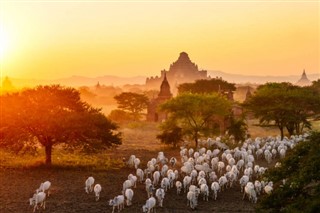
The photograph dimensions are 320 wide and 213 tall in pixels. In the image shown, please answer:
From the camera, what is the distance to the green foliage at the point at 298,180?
12.0m

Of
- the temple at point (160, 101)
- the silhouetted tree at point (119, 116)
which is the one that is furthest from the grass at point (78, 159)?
the silhouetted tree at point (119, 116)

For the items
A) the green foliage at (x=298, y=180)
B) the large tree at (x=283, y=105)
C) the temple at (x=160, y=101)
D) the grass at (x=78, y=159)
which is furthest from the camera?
the temple at (x=160, y=101)

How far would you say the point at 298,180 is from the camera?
12375 mm

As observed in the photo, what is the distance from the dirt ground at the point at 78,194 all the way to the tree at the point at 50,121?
2.30 m

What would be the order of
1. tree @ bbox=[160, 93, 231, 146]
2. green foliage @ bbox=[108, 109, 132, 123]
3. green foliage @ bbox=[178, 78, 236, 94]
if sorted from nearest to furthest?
tree @ bbox=[160, 93, 231, 146] → green foliage @ bbox=[178, 78, 236, 94] → green foliage @ bbox=[108, 109, 132, 123]

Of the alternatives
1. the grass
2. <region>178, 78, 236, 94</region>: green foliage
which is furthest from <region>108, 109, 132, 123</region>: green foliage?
the grass

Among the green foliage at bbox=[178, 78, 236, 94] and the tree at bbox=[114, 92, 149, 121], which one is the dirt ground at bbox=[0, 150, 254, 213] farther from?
the tree at bbox=[114, 92, 149, 121]

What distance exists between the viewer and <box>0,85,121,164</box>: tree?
2923 cm

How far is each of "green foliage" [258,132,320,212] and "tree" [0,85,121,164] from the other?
18.6m

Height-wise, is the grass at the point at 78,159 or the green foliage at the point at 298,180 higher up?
the green foliage at the point at 298,180

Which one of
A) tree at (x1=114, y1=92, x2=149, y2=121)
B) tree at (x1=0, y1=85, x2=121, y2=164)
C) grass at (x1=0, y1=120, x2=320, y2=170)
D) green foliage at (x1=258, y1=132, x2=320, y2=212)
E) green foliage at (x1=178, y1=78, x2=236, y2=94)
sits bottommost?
grass at (x1=0, y1=120, x2=320, y2=170)

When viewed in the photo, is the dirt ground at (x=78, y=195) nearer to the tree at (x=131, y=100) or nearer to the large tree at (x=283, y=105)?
the large tree at (x=283, y=105)

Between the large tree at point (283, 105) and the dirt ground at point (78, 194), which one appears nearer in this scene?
the dirt ground at point (78, 194)

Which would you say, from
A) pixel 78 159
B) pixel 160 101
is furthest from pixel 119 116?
pixel 78 159
